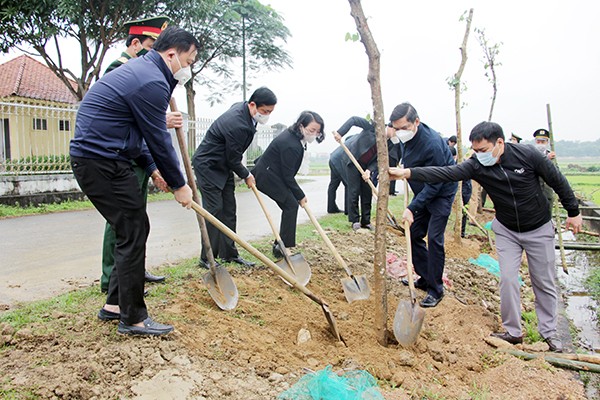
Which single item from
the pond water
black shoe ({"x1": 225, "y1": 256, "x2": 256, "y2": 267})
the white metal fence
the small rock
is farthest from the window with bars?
the pond water

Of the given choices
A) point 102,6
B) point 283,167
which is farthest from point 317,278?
point 102,6

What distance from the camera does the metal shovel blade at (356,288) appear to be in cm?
424

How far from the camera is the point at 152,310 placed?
3234mm

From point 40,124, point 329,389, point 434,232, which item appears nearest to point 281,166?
point 434,232

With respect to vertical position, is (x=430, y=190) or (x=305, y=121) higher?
(x=305, y=121)

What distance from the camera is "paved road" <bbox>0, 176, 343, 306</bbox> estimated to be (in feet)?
13.3

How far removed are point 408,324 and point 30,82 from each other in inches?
777

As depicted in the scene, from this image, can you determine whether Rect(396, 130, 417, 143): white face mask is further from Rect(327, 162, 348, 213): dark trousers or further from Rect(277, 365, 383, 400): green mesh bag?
Rect(327, 162, 348, 213): dark trousers

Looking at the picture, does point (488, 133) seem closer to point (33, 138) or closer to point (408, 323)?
point (408, 323)

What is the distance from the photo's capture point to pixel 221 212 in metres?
4.63

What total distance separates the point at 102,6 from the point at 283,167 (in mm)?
11100

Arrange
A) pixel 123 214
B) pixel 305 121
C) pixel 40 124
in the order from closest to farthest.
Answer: pixel 123 214, pixel 305 121, pixel 40 124

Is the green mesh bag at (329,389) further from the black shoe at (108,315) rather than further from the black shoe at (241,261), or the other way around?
the black shoe at (241,261)

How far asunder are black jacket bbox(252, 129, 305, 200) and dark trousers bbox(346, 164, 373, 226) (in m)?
2.39
